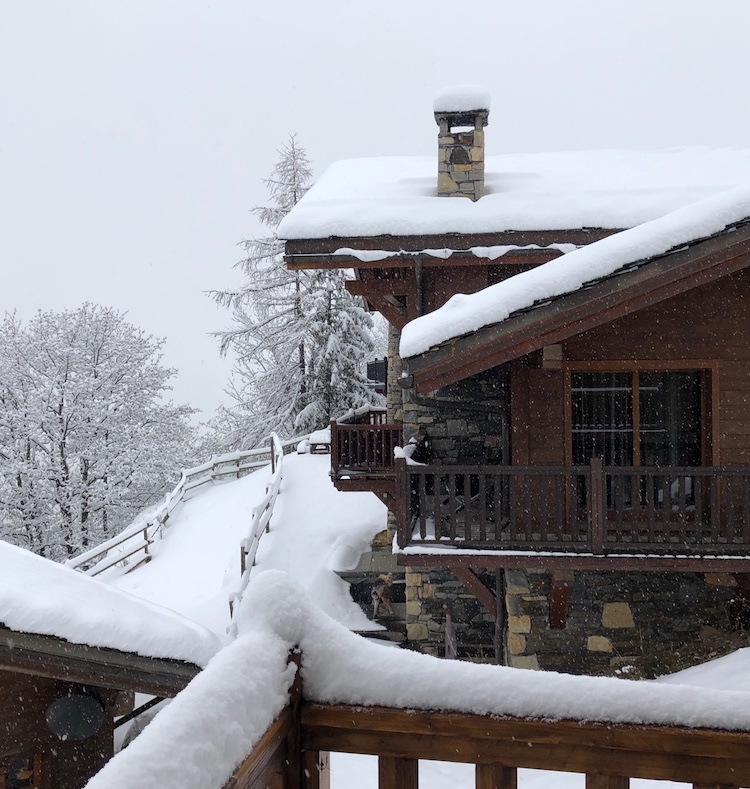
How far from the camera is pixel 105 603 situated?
5105 millimetres

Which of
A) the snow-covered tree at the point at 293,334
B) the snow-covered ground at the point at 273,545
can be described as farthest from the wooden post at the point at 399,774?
the snow-covered tree at the point at 293,334

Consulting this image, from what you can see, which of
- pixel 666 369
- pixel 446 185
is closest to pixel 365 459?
pixel 666 369

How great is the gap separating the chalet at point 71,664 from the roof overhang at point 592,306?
3.47m

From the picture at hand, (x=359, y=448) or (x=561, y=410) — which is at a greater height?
(x=561, y=410)

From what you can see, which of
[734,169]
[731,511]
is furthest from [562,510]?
[734,169]

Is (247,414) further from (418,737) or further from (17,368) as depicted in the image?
(418,737)

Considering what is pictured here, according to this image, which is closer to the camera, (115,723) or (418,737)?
(418,737)

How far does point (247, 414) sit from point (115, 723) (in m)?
20.1

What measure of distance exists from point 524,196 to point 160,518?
39.0 ft

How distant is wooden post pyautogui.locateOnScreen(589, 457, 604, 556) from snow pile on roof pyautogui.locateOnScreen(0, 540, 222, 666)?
3.78 metres

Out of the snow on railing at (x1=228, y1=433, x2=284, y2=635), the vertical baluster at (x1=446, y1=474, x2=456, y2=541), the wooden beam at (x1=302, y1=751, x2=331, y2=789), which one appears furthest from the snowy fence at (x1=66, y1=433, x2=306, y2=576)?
the wooden beam at (x1=302, y1=751, x2=331, y2=789)

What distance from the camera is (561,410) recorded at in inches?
309

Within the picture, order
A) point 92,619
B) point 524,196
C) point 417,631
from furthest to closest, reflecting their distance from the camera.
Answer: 1. point 524,196
2. point 417,631
3. point 92,619

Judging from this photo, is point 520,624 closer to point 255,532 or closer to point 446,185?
point 255,532
